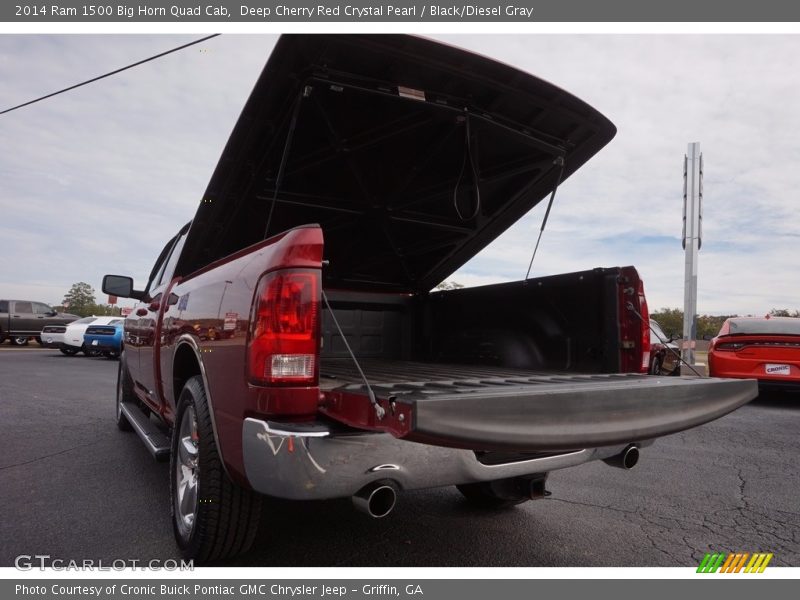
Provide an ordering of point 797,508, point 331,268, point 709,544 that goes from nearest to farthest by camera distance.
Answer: point 709,544, point 797,508, point 331,268

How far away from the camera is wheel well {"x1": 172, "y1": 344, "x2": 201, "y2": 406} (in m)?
3.01

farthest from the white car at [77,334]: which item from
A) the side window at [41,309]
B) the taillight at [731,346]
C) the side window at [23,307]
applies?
the taillight at [731,346]

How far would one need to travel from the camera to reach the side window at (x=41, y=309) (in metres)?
23.1

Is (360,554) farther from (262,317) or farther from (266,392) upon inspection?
(262,317)

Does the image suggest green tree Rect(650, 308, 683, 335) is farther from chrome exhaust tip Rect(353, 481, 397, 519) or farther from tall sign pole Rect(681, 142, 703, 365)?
chrome exhaust tip Rect(353, 481, 397, 519)

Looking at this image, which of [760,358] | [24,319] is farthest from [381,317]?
[24,319]

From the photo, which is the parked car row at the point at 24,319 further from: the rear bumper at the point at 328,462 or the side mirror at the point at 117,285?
the rear bumper at the point at 328,462

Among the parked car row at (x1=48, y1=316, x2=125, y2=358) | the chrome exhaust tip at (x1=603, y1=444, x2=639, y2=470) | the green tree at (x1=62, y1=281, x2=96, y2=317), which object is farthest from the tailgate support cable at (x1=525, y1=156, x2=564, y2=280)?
the green tree at (x1=62, y1=281, x2=96, y2=317)

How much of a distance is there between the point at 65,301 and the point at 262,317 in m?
75.1

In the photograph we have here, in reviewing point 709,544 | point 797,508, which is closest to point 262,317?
point 709,544

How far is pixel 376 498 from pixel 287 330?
68 cm

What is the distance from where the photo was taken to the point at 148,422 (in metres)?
4.26

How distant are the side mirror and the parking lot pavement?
1.38 metres

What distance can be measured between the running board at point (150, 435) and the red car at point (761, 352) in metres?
7.58
